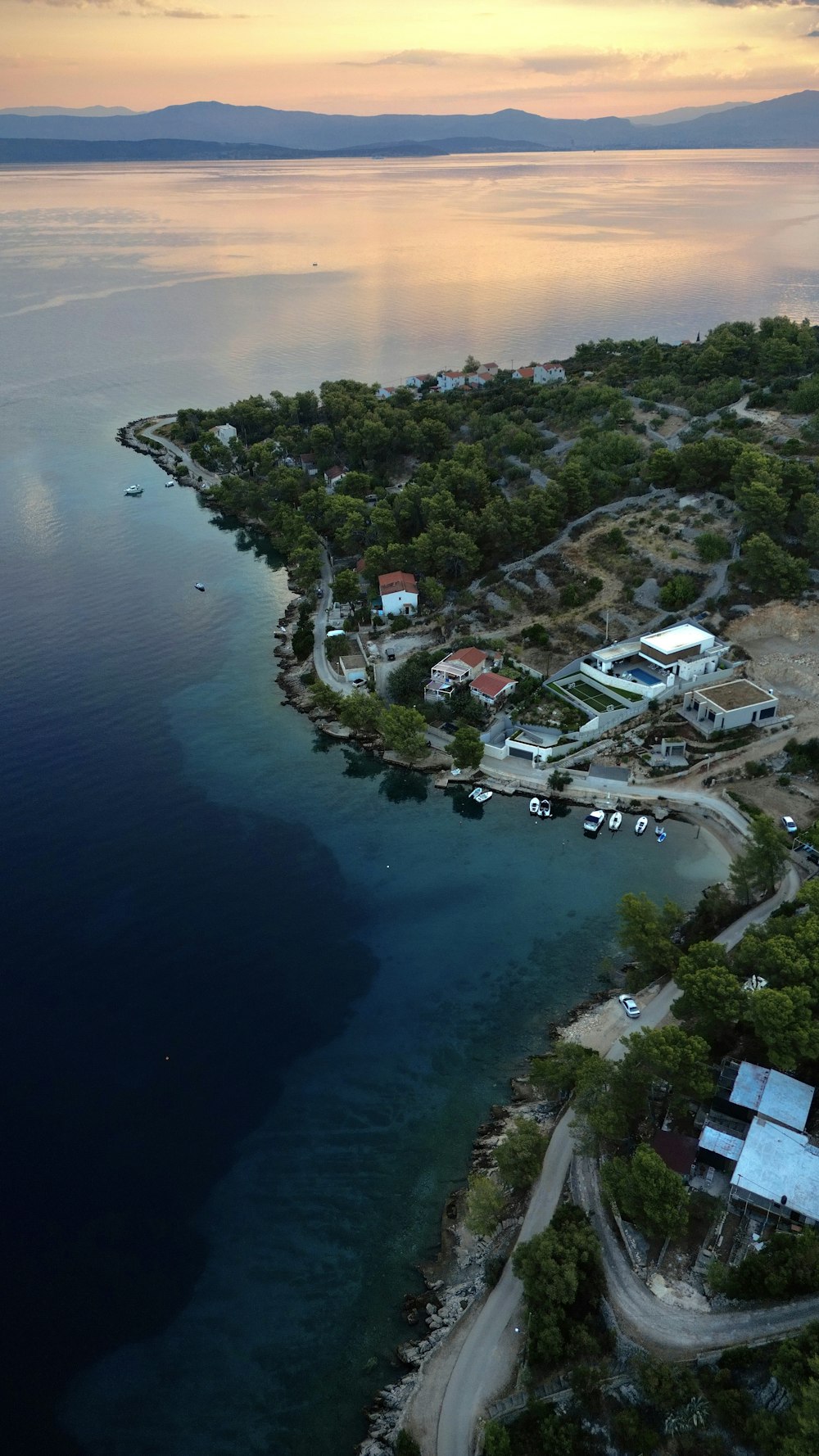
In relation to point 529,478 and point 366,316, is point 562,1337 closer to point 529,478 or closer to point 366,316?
point 529,478

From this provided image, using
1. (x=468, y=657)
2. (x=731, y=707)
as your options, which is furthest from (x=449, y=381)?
(x=731, y=707)

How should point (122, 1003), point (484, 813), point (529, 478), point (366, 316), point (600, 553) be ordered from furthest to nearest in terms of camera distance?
1. point (366, 316)
2. point (529, 478)
3. point (600, 553)
4. point (484, 813)
5. point (122, 1003)

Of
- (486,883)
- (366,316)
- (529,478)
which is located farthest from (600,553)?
(366,316)

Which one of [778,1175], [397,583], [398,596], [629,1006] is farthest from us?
[397,583]

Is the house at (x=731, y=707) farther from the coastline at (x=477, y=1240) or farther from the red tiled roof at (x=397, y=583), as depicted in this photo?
the red tiled roof at (x=397, y=583)

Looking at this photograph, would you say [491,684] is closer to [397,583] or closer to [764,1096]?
[397,583]

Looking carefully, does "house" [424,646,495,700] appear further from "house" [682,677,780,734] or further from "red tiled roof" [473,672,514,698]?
"house" [682,677,780,734]

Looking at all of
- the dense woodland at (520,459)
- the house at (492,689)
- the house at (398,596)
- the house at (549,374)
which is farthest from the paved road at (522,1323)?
the house at (549,374)
